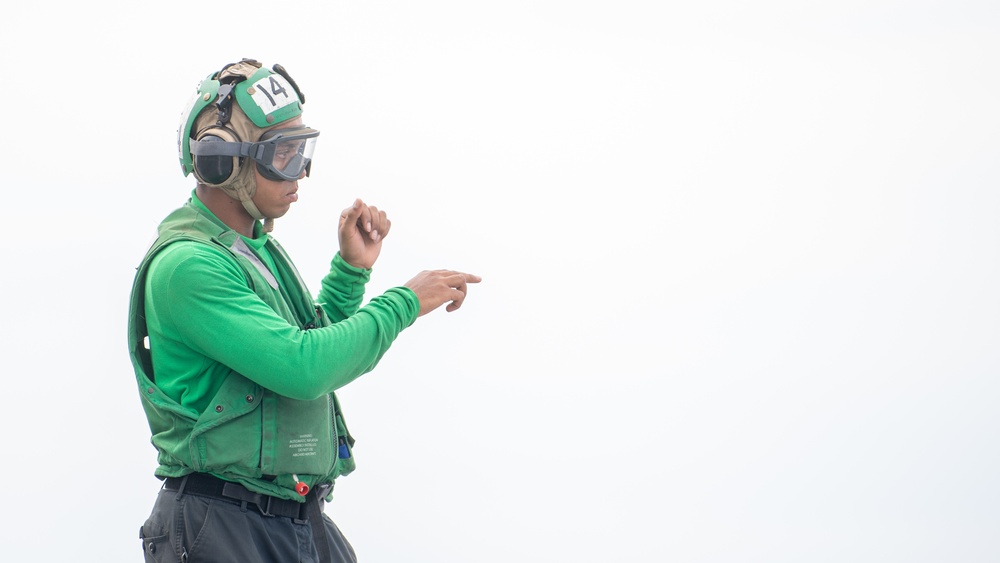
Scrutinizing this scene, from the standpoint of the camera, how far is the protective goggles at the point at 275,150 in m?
2.38

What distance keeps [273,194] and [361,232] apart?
0.30 metres

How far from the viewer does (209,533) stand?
231 cm

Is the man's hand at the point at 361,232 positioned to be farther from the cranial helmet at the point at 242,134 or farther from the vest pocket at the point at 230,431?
the vest pocket at the point at 230,431

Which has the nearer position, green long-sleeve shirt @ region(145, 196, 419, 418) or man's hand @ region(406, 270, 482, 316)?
green long-sleeve shirt @ region(145, 196, 419, 418)

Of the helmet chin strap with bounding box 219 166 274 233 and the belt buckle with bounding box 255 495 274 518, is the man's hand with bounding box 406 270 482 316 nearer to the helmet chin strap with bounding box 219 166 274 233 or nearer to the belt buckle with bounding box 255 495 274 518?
the helmet chin strap with bounding box 219 166 274 233

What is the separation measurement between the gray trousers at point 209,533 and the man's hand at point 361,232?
0.61 metres

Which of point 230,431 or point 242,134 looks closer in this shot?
point 230,431

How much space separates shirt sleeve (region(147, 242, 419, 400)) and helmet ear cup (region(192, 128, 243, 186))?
169mm

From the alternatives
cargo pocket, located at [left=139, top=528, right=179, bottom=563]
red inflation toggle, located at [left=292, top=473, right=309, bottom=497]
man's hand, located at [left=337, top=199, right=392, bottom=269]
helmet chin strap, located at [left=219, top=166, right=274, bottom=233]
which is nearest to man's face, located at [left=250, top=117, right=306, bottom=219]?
helmet chin strap, located at [left=219, top=166, right=274, bottom=233]

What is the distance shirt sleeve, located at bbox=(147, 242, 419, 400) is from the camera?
86.2 inches

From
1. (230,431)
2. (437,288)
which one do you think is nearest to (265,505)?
(230,431)

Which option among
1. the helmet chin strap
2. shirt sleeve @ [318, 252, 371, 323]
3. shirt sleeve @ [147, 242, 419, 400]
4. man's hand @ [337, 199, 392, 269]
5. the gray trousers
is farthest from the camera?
shirt sleeve @ [318, 252, 371, 323]

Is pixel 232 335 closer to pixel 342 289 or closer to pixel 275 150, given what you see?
pixel 275 150

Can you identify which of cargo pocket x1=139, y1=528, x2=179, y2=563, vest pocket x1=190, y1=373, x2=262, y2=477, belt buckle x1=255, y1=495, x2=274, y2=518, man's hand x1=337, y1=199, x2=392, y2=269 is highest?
man's hand x1=337, y1=199, x2=392, y2=269
